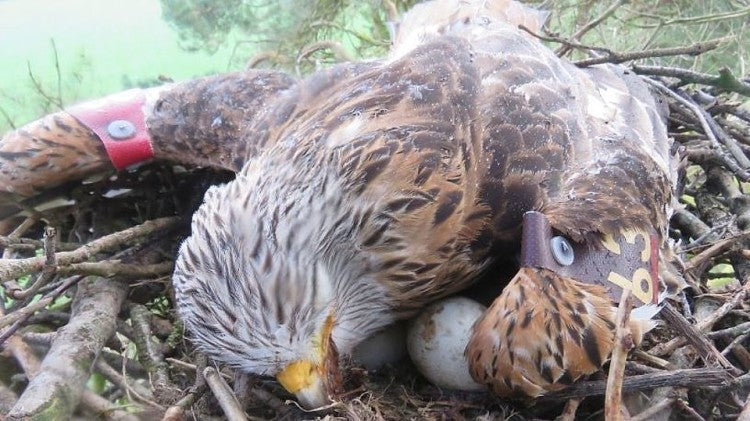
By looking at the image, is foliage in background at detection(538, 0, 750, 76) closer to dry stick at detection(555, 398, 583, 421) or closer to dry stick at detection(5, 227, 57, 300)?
dry stick at detection(555, 398, 583, 421)

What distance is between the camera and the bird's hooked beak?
64.0 inches

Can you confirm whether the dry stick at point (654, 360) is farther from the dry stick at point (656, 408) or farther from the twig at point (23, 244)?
the twig at point (23, 244)

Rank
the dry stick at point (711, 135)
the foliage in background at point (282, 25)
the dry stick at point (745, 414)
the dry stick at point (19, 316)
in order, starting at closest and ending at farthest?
the dry stick at point (745, 414)
the dry stick at point (19, 316)
the dry stick at point (711, 135)
the foliage in background at point (282, 25)

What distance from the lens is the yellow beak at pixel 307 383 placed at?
63.9 inches

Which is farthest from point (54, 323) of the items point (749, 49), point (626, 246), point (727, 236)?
point (749, 49)

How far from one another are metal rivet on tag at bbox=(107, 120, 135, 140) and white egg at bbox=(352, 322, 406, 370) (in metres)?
1.17

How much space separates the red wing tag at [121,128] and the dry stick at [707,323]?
1.78 m

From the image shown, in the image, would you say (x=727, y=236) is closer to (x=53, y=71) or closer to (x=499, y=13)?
(x=499, y=13)

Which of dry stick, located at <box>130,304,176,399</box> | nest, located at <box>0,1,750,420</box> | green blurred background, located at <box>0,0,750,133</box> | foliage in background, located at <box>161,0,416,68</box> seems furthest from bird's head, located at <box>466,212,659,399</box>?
foliage in background, located at <box>161,0,416,68</box>

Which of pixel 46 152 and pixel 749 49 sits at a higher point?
pixel 46 152

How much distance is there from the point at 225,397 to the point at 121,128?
1.27m

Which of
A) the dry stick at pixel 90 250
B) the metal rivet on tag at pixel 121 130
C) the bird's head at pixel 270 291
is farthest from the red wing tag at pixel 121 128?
the bird's head at pixel 270 291

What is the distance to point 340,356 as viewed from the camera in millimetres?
1828

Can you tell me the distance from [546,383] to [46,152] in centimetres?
184
